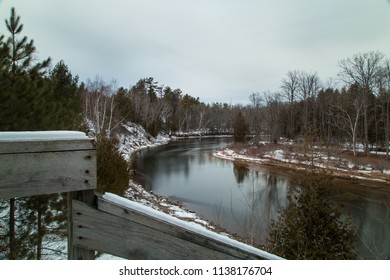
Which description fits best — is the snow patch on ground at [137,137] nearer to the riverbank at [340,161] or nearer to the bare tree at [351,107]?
the riverbank at [340,161]

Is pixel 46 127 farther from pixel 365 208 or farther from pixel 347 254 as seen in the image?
pixel 365 208

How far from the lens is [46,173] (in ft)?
2.76

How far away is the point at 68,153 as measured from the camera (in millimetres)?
868

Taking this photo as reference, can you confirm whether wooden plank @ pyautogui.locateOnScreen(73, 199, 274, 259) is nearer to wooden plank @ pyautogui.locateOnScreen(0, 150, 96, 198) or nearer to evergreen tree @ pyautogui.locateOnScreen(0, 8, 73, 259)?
wooden plank @ pyautogui.locateOnScreen(0, 150, 96, 198)

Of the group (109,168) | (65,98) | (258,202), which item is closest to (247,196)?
(258,202)

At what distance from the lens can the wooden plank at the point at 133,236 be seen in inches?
34.5

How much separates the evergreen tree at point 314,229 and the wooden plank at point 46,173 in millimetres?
4512

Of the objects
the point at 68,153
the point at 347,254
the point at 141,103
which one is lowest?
the point at 347,254

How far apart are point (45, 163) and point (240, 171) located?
20542 millimetres

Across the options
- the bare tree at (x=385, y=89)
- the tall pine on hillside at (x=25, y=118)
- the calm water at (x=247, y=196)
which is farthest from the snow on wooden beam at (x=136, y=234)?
the bare tree at (x=385, y=89)

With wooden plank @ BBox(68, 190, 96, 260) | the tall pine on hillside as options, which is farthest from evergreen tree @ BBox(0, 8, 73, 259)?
wooden plank @ BBox(68, 190, 96, 260)

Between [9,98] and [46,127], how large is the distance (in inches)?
24.6
